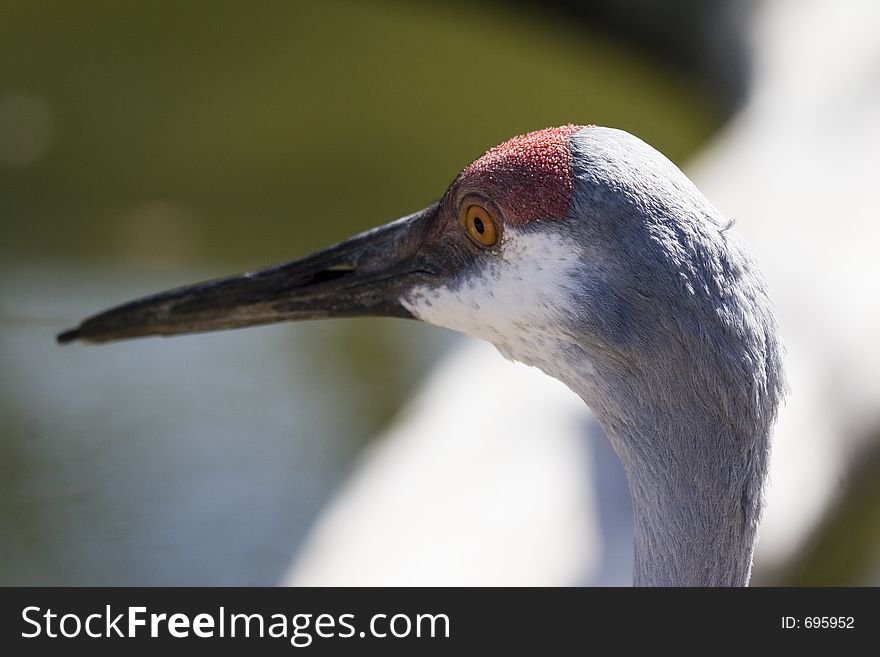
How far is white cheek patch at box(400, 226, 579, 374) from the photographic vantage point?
5.16 ft

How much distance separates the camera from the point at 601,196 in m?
1.50

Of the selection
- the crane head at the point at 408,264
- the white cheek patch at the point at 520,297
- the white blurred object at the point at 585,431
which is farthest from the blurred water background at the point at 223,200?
the white cheek patch at the point at 520,297

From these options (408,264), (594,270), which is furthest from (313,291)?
(594,270)

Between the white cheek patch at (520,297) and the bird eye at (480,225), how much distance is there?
2 cm

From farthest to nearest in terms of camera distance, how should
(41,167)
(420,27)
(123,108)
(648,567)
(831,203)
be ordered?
1. (420,27)
2. (123,108)
3. (41,167)
4. (831,203)
5. (648,567)

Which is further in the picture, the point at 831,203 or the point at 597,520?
the point at 831,203

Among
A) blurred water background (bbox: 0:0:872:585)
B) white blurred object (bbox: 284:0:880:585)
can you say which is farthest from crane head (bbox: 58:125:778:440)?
blurred water background (bbox: 0:0:872:585)

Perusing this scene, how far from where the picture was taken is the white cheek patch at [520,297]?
5.16 ft

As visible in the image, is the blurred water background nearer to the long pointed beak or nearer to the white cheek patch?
the long pointed beak

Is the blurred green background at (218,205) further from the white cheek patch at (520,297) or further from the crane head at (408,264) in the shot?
the white cheek patch at (520,297)

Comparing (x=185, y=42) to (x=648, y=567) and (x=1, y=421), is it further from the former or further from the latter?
(x=648, y=567)

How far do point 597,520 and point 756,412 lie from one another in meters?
1.18
